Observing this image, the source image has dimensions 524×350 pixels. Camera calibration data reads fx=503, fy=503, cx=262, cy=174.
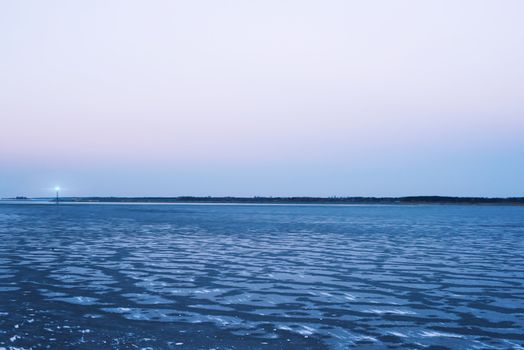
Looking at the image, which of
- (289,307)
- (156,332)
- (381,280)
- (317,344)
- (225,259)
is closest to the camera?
(317,344)

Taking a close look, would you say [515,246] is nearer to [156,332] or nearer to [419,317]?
[419,317]

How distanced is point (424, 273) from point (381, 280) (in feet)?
10.2

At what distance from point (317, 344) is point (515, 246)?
27392 millimetres

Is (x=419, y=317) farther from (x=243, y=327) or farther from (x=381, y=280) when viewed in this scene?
(x=381, y=280)

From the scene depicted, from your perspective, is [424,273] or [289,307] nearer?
[289,307]

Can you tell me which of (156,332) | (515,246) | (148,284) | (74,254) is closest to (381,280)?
(148,284)

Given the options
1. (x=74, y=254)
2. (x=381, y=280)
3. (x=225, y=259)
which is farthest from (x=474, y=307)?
(x=74, y=254)

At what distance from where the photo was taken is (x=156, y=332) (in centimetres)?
1132

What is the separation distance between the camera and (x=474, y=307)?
565 inches

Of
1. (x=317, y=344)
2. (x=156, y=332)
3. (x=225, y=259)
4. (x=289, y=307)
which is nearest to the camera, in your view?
(x=317, y=344)

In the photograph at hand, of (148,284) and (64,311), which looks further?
(148,284)

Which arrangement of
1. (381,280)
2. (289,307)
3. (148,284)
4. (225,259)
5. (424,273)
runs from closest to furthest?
(289,307), (148,284), (381,280), (424,273), (225,259)

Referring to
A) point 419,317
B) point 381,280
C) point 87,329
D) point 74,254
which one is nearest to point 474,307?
point 419,317

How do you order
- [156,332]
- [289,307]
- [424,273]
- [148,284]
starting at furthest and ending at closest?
[424,273] < [148,284] < [289,307] < [156,332]
